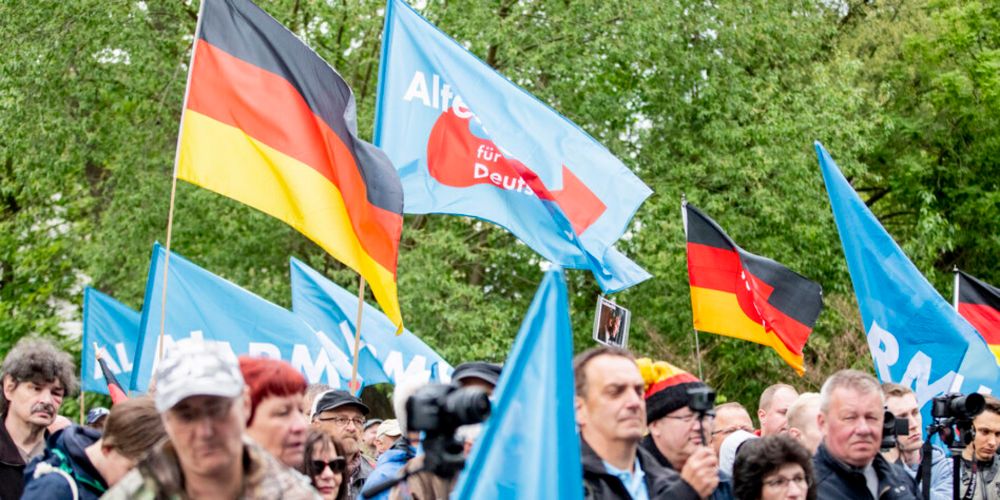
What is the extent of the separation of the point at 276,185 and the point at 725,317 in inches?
159

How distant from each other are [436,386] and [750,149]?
17.2 metres

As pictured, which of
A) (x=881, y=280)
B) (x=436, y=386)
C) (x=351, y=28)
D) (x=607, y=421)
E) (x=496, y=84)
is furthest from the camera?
(x=351, y=28)

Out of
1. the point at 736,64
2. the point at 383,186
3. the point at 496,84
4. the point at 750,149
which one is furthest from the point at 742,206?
the point at 383,186

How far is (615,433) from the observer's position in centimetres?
502

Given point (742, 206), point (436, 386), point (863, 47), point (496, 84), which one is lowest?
point (436, 386)

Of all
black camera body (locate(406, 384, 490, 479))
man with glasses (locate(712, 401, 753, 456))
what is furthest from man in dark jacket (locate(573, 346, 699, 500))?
man with glasses (locate(712, 401, 753, 456))

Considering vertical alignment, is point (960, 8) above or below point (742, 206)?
above

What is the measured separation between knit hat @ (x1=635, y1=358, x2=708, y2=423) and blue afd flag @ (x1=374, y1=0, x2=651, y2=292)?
14.5ft

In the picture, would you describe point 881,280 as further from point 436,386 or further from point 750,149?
point 750,149

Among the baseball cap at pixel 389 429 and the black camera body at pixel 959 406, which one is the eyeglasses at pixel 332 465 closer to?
the black camera body at pixel 959 406

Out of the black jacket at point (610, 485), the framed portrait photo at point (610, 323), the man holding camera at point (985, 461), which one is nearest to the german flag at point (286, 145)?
the framed portrait photo at point (610, 323)

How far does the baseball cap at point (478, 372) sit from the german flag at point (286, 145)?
2.55 m

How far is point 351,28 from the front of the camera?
811 inches

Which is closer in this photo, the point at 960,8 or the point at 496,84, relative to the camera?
the point at 496,84
